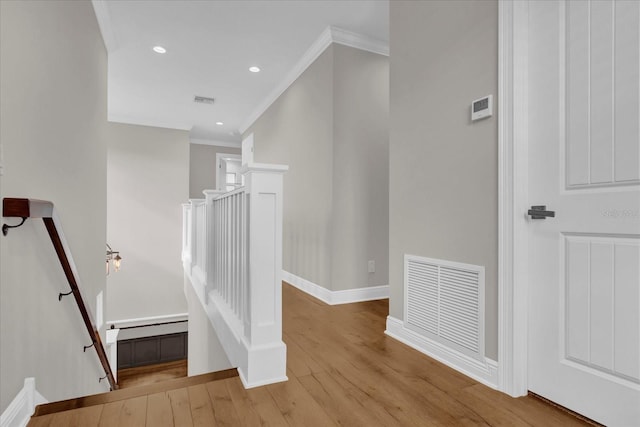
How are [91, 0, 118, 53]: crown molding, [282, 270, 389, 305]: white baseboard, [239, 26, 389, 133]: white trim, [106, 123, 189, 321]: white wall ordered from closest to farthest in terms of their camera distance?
[91, 0, 118, 53]: crown molding < [282, 270, 389, 305]: white baseboard < [239, 26, 389, 133]: white trim < [106, 123, 189, 321]: white wall

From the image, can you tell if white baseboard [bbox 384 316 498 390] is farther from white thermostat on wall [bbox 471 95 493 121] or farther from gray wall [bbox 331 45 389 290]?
white thermostat on wall [bbox 471 95 493 121]

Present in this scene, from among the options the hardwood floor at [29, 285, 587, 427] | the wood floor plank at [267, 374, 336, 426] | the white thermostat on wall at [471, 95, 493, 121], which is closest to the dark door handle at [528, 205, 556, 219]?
the white thermostat on wall at [471, 95, 493, 121]

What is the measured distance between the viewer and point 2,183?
1.31 meters

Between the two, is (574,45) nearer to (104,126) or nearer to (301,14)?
(301,14)

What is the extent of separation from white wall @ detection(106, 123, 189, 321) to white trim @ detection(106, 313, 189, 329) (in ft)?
0.18

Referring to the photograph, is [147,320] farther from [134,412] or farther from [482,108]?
[482,108]

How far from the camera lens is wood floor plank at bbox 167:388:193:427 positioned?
133 centimetres

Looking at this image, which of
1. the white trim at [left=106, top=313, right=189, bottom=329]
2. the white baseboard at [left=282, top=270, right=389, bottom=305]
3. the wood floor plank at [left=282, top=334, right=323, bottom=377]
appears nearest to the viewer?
the wood floor plank at [left=282, top=334, right=323, bottom=377]

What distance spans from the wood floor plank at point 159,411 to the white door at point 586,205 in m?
1.63

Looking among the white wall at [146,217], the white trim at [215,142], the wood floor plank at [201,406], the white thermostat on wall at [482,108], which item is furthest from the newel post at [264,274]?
the white trim at [215,142]

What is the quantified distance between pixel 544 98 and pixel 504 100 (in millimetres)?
160

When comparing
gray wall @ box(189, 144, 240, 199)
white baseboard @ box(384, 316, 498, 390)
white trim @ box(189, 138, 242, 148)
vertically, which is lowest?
white baseboard @ box(384, 316, 498, 390)

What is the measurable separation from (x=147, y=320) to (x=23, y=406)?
529cm

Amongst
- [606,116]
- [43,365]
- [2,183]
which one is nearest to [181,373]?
[43,365]
